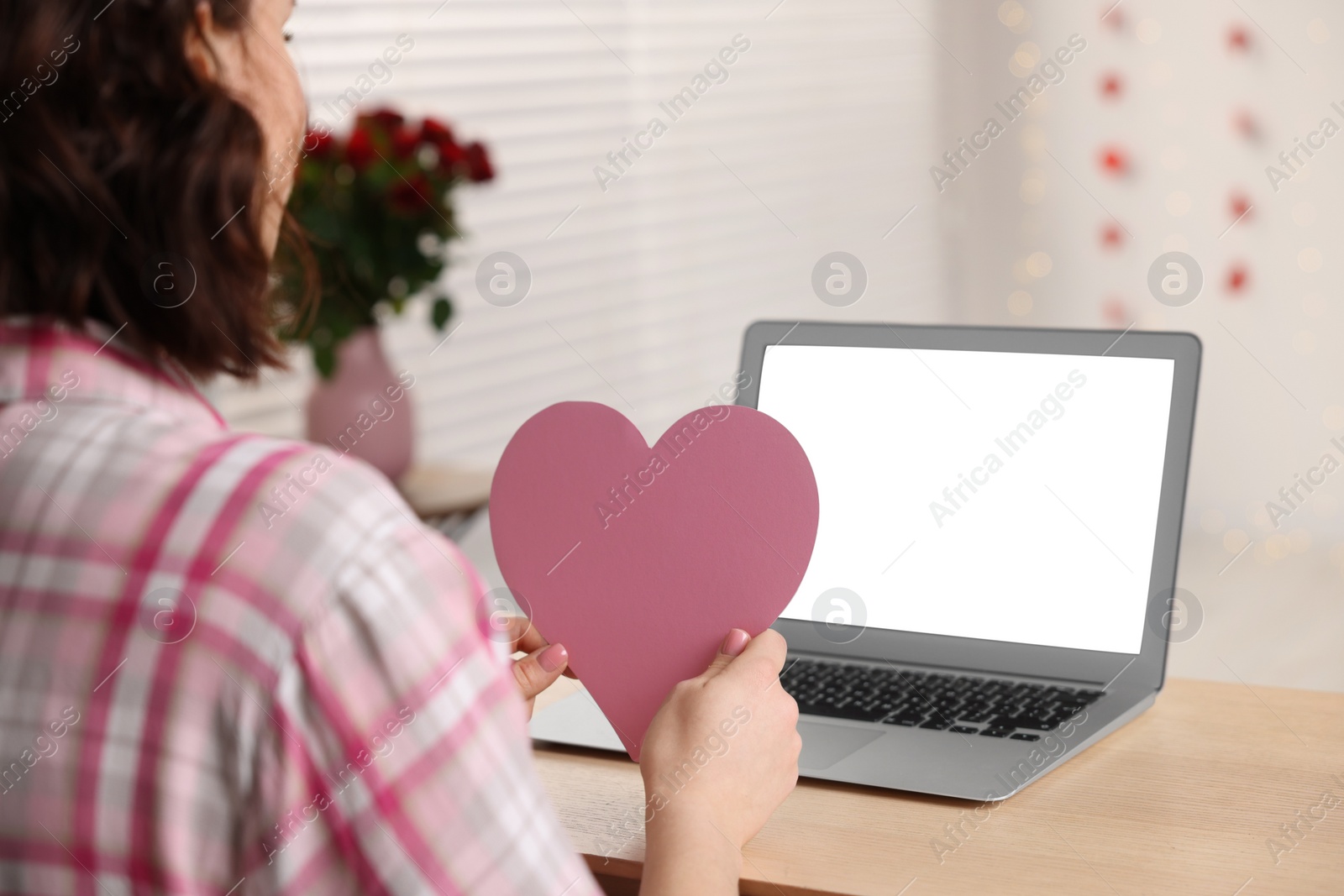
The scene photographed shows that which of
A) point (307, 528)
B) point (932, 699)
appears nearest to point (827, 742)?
point (932, 699)

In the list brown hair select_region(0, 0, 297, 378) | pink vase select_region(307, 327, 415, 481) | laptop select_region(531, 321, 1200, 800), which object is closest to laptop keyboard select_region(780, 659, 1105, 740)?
laptop select_region(531, 321, 1200, 800)

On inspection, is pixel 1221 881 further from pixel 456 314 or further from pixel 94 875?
pixel 456 314

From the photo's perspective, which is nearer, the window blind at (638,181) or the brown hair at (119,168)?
the brown hair at (119,168)

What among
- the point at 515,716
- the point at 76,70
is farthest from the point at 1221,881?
the point at 76,70

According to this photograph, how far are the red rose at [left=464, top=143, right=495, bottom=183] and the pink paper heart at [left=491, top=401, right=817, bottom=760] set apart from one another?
3.40 ft

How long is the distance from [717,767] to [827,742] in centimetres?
22

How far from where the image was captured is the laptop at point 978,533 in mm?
919

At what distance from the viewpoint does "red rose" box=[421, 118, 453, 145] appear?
1.72 m

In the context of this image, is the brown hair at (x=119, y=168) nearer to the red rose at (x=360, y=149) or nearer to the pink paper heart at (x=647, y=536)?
the pink paper heart at (x=647, y=536)

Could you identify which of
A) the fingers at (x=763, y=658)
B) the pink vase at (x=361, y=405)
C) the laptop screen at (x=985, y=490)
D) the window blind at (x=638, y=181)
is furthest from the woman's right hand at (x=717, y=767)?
the window blind at (x=638, y=181)

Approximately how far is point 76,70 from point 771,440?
45 centimetres

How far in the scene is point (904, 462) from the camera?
1.05 metres

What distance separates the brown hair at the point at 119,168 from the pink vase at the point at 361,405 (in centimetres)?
123

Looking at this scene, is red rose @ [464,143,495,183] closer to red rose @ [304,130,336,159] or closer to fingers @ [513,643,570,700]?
red rose @ [304,130,336,159]
